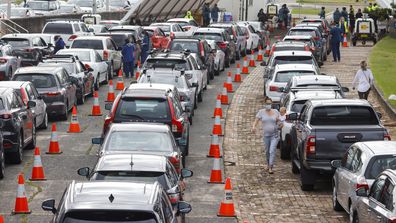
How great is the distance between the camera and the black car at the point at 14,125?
907 inches

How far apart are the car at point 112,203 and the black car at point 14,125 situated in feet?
35.4

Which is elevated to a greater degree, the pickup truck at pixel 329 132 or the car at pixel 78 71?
the pickup truck at pixel 329 132

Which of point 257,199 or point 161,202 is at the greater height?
point 161,202

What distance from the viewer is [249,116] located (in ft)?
106

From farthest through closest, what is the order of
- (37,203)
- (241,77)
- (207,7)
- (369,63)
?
(207,7), (369,63), (241,77), (37,203)

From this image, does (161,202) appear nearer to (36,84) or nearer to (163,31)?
(36,84)

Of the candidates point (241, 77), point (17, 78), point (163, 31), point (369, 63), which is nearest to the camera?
point (17, 78)

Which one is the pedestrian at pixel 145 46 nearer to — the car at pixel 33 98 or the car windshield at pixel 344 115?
the car at pixel 33 98

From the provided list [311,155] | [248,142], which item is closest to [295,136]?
[311,155]

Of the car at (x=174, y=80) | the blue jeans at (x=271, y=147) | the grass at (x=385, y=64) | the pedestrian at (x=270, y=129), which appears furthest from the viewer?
the grass at (x=385, y=64)

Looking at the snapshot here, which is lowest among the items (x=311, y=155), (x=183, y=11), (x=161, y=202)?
(x=183, y=11)

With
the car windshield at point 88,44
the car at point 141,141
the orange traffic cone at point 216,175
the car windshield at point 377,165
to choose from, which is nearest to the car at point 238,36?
the car windshield at point 88,44

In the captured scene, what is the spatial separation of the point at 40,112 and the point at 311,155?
9451mm

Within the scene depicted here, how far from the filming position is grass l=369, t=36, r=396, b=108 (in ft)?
127
